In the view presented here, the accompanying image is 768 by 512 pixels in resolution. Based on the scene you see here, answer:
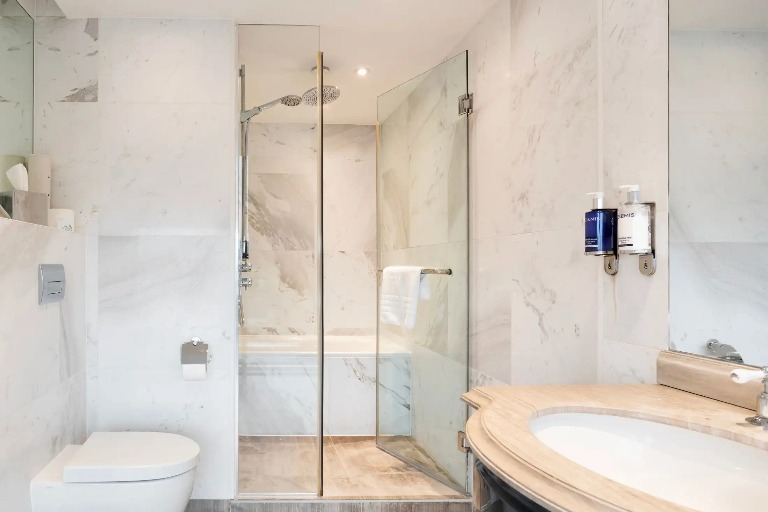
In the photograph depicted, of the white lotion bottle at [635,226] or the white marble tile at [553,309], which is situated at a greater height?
the white lotion bottle at [635,226]

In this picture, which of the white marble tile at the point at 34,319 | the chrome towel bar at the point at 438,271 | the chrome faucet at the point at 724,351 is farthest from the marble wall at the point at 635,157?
the white marble tile at the point at 34,319

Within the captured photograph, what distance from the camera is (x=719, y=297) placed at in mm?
1165

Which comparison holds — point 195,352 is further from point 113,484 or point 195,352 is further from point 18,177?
point 18,177

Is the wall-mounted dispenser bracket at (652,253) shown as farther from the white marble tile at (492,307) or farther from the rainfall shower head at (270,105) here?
the rainfall shower head at (270,105)

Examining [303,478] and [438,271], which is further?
[438,271]

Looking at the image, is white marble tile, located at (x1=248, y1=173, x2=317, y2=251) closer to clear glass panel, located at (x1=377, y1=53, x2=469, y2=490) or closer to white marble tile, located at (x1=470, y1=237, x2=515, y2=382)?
clear glass panel, located at (x1=377, y1=53, x2=469, y2=490)

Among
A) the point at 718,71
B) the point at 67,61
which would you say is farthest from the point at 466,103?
the point at 67,61

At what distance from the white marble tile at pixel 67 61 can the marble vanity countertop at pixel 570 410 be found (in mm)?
2312

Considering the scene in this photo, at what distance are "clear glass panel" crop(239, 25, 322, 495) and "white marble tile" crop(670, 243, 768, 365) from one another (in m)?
1.58

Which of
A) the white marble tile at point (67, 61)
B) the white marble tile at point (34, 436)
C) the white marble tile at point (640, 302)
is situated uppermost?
the white marble tile at point (67, 61)

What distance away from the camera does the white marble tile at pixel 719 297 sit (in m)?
1.07

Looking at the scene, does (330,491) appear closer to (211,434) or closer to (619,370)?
(211,434)

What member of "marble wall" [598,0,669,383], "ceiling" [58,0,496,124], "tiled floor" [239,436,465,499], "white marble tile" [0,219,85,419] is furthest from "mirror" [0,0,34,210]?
"marble wall" [598,0,669,383]

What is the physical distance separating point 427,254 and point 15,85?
6.48 ft
